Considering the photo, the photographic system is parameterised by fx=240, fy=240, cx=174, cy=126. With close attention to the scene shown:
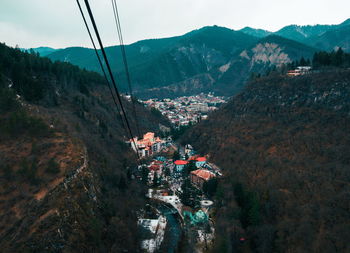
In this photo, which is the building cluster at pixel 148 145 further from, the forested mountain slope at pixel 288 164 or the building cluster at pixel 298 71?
the building cluster at pixel 298 71

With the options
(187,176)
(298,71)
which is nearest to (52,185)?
(187,176)

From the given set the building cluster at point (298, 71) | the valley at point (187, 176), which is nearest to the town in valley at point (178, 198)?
the valley at point (187, 176)

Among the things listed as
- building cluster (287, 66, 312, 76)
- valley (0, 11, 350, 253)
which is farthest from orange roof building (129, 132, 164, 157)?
building cluster (287, 66, 312, 76)

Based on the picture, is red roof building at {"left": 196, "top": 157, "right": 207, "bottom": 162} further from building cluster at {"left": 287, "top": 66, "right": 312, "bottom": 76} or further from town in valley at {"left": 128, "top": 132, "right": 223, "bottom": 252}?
building cluster at {"left": 287, "top": 66, "right": 312, "bottom": 76}

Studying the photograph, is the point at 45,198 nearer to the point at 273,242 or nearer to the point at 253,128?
the point at 273,242

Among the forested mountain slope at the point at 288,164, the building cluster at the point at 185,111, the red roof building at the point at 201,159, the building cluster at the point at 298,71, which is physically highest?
the building cluster at the point at 298,71

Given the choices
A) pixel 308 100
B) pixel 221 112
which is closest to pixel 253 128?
pixel 308 100
